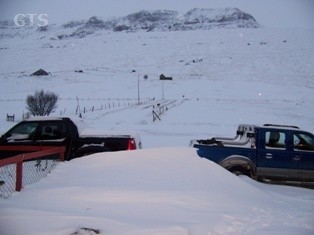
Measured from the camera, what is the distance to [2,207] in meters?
4.63

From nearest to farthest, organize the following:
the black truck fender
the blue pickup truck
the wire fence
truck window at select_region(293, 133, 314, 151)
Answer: the wire fence, the black truck fender, the blue pickup truck, truck window at select_region(293, 133, 314, 151)

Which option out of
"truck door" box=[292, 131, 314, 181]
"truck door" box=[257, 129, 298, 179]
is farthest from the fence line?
"truck door" box=[292, 131, 314, 181]

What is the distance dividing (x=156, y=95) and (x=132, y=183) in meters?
48.7

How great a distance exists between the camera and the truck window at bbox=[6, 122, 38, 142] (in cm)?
842

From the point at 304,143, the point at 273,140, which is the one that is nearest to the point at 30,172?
the point at 273,140

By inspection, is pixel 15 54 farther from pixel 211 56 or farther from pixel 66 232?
pixel 66 232

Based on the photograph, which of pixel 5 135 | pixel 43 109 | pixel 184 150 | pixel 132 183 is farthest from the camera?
pixel 43 109

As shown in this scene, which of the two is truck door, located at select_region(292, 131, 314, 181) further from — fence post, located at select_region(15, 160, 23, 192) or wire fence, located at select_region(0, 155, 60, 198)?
fence post, located at select_region(15, 160, 23, 192)

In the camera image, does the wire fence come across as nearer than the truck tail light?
Yes

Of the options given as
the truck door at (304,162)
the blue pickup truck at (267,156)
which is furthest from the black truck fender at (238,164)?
the truck door at (304,162)

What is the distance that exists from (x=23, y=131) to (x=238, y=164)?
17.7ft

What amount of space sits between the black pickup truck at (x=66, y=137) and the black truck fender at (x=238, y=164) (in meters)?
2.28

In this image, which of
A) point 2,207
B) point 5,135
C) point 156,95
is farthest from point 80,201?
point 156,95

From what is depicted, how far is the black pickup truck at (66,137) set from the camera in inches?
326
